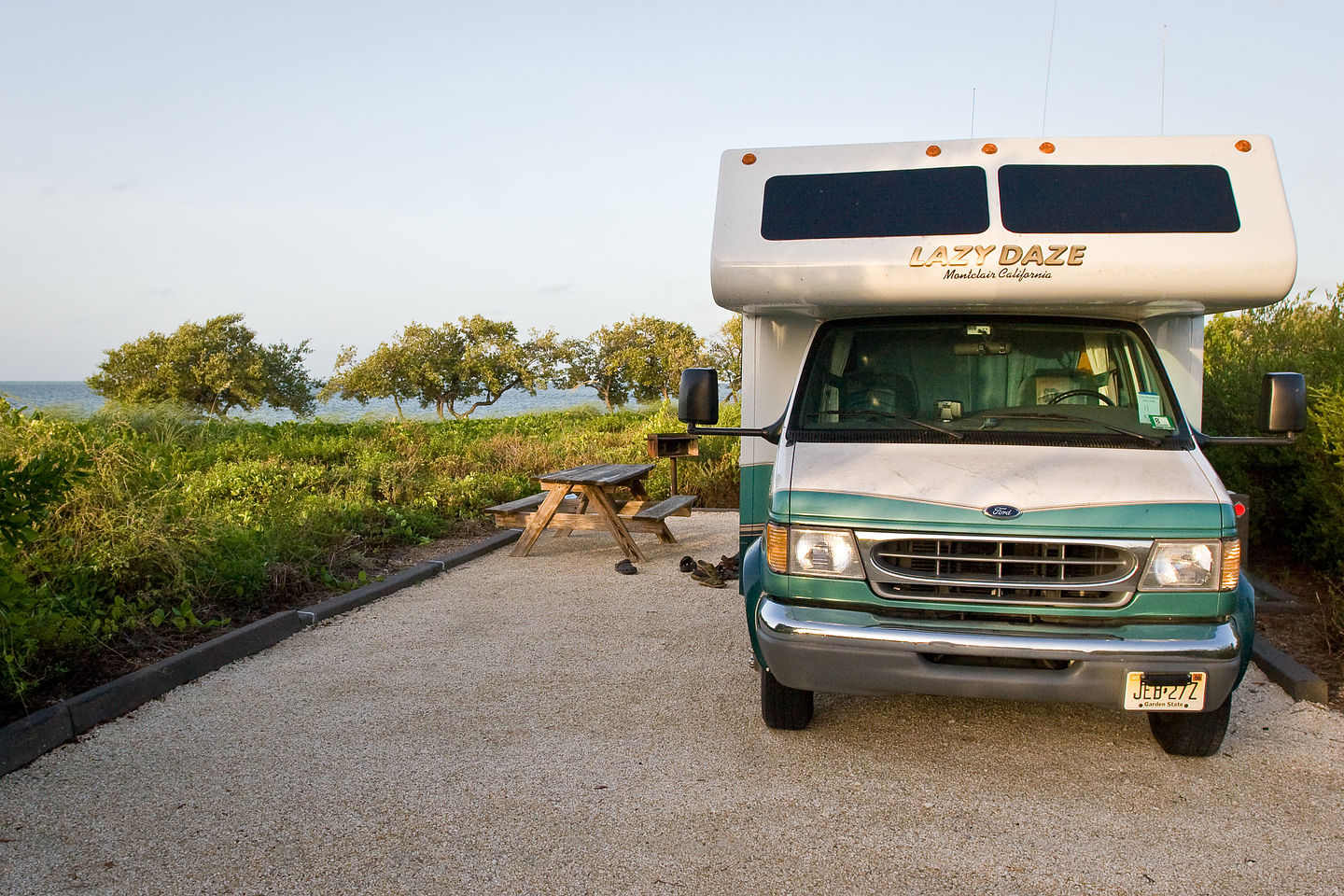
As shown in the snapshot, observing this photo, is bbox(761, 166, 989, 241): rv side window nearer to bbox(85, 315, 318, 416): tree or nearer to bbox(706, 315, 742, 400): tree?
bbox(706, 315, 742, 400): tree

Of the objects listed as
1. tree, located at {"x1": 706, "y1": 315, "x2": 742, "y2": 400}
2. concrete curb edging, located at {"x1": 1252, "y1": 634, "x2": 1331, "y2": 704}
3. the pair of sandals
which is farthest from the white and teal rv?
tree, located at {"x1": 706, "y1": 315, "x2": 742, "y2": 400}

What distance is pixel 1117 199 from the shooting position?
14.9ft

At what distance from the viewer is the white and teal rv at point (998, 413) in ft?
11.8

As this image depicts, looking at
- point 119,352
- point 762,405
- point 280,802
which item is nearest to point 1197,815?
point 762,405

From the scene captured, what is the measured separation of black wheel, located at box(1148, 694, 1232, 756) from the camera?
13.1ft

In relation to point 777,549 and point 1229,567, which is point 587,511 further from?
point 1229,567

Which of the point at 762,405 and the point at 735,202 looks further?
the point at 762,405

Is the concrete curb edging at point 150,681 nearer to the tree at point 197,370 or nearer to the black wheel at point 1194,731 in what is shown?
the black wheel at point 1194,731

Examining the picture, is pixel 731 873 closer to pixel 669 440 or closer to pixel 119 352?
pixel 669 440

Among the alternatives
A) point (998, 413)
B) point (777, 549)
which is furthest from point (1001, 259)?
point (777, 549)

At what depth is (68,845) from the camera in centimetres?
337

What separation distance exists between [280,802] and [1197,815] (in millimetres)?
3534

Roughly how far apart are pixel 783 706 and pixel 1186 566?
179 centimetres

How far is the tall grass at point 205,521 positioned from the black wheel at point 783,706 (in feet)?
10.2
